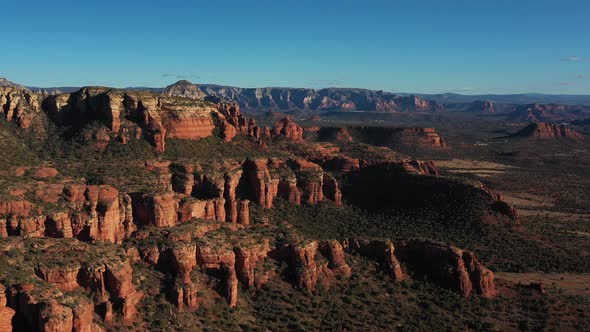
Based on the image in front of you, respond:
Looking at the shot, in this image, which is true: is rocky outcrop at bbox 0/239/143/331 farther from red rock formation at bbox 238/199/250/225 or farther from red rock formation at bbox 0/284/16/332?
red rock formation at bbox 238/199/250/225

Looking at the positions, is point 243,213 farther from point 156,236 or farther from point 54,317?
point 54,317

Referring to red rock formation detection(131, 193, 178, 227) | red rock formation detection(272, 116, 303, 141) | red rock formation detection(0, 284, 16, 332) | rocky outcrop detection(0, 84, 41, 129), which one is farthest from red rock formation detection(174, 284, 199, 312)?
red rock formation detection(272, 116, 303, 141)

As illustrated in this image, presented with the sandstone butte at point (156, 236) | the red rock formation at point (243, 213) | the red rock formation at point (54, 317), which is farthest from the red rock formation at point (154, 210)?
the red rock formation at point (54, 317)

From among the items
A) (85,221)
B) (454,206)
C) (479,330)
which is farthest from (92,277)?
(454,206)

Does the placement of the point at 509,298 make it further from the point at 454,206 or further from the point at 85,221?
the point at 85,221

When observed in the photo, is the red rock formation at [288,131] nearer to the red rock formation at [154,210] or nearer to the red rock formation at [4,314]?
the red rock formation at [154,210]
